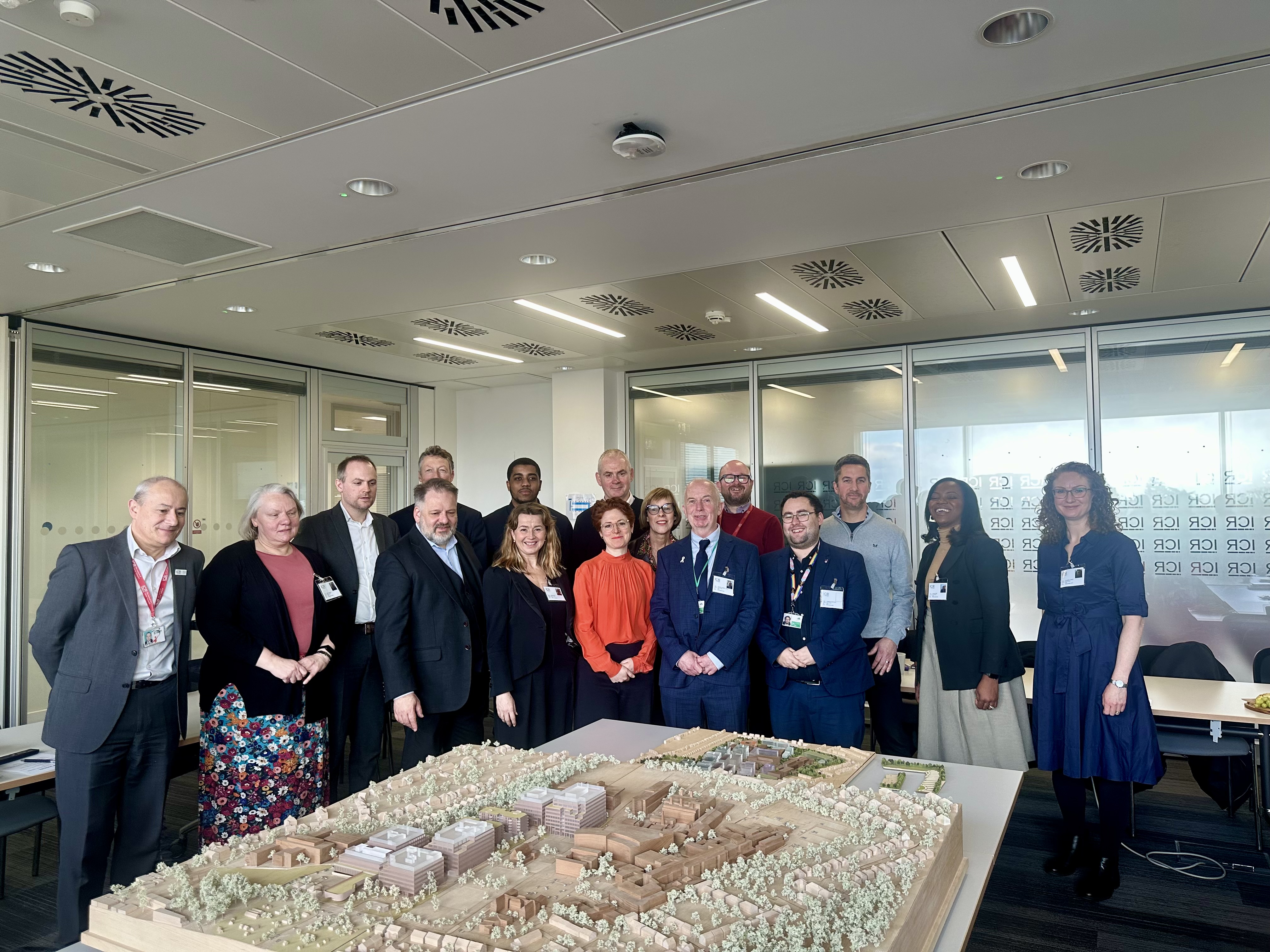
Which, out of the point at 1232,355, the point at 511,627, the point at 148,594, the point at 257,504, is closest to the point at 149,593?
the point at 148,594

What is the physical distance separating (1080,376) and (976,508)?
12.0 feet

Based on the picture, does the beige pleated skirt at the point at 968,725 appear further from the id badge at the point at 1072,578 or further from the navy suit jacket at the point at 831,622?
the id badge at the point at 1072,578

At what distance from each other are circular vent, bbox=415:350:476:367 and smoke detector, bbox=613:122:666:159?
4.65 m

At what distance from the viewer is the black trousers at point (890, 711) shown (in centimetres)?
425

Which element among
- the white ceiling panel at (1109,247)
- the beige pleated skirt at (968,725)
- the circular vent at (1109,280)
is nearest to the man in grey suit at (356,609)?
the beige pleated skirt at (968,725)

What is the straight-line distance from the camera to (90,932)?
5.15 ft

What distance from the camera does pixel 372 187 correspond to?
355 cm

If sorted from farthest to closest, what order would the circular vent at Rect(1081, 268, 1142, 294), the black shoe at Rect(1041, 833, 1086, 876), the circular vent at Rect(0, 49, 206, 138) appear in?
the circular vent at Rect(1081, 268, 1142, 294)
the black shoe at Rect(1041, 833, 1086, 876)
the circular vent at Rect(0, 49, 206, 138)

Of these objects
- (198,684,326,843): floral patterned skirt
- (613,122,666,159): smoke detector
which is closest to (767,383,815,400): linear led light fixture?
(613,122,666,159): smoke detector

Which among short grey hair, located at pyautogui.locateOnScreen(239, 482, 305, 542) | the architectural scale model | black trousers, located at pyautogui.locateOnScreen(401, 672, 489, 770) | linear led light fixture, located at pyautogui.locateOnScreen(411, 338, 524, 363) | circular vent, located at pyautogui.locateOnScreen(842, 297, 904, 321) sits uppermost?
circular vent, located at pyautogui.locateOnScreen(842, 297, 904, 321)

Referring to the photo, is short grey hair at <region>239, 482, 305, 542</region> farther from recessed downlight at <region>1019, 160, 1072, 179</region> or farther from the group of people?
recessed downlight at <region>1019, 160, 1072, 179</region>

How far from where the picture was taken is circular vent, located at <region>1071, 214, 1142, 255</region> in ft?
13.5

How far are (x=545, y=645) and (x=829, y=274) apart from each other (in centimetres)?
285

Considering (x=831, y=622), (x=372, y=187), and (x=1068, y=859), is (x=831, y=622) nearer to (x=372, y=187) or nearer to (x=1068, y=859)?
(x=1068, y=859)
